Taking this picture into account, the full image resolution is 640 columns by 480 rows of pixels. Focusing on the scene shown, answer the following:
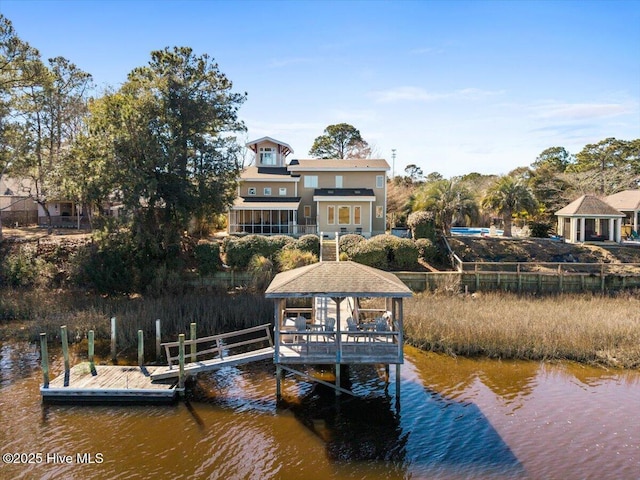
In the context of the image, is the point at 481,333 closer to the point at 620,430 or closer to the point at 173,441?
the point at 620,430

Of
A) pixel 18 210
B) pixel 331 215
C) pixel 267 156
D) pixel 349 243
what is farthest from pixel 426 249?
pixel 18 210

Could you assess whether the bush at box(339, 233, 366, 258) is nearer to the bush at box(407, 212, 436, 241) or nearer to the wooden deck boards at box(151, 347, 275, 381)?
the bush at box(407, 212, 436, 241)

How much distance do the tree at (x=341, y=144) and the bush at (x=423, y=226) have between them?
1261 inches

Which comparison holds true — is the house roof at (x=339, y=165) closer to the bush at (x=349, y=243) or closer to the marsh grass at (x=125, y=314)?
the bush at (x=349, y=243)

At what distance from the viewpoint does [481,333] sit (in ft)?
59.4

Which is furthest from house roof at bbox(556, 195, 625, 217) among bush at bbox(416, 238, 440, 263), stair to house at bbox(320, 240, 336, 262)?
stair to house at bbox(320, 240, 336, 262)

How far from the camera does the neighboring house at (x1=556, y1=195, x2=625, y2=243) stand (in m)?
35.0

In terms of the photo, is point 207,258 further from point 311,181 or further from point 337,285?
point 337,285

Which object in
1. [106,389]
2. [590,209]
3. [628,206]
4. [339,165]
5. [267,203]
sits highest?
[339,165]

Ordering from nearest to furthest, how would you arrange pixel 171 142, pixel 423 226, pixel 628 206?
pixel 171 142 < pixel 423 226 < pixel 628 206

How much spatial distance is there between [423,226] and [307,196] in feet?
38.0

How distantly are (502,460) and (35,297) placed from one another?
74.9ft

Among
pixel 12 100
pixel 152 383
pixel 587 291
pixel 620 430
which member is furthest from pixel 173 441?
pixel 12 100

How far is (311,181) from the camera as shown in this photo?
4016 cm
